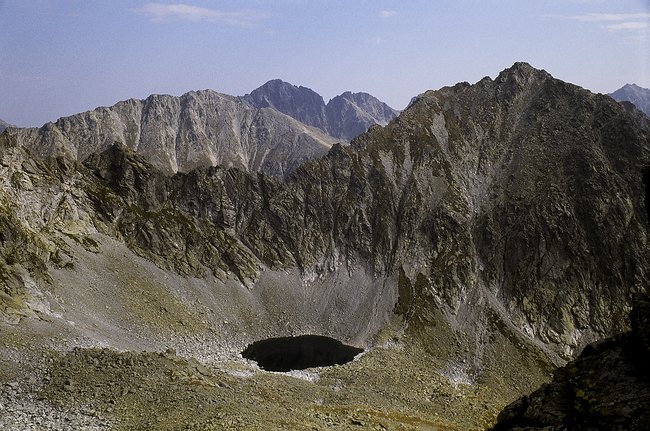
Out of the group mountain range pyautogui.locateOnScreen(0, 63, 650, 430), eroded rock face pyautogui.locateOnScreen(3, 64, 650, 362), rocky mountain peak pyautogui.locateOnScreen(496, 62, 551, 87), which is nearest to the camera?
mountain range pyautogui.locateOnScreen(0, 63, 650, 430)

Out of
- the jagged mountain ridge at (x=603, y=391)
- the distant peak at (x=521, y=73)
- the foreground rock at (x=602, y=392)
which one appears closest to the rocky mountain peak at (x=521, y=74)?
the distant peak at (x=521, y=73)

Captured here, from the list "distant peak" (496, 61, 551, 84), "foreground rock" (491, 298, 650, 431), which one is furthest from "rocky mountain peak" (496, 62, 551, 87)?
"foreground rock" (491, 298, 650, 431)

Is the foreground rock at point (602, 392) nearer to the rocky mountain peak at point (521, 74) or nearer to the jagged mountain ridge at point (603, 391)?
the jagged mountain ridge at point (603, 391)

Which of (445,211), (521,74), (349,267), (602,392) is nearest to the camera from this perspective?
(602,392)

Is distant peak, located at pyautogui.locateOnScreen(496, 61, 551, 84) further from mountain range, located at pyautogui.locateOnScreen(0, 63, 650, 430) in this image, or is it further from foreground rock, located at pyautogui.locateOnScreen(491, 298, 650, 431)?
foreground rock, located at pyautogui.locateOnScreen(491, 298, 650, 431)

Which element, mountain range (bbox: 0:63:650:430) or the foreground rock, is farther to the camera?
mountain range (bbox: 0:63:650:430)

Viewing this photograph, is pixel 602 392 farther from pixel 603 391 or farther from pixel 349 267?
pixel 349 267

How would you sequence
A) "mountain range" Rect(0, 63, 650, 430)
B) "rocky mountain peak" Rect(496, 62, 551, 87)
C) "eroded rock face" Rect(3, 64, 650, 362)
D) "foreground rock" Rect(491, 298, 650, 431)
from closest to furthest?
"foreground rock" Rect(491, 298, 650, 431)
"mountain range" Rect(0, 63, 650, 430)
"eroded rock face" Rect(3, 64, 650, 362)
"rocky mountain peak" Rect(496, 62, 551, 87)

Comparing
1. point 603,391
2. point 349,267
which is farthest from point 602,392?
point 349,267

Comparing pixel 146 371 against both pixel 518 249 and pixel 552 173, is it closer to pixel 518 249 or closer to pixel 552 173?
pixel 518 249
